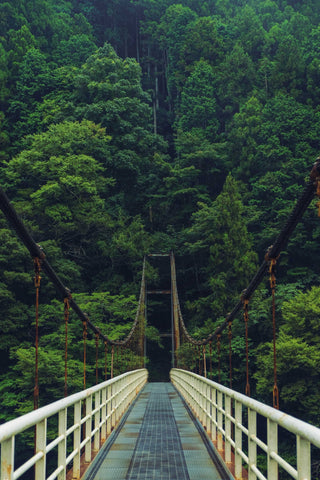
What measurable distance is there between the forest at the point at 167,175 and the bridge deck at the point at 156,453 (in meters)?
13.1

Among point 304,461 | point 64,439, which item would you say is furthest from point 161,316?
point 304,461

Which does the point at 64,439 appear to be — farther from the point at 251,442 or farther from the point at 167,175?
the point at 167,175

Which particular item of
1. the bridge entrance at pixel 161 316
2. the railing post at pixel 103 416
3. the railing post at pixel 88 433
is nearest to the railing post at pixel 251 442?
the railing post at pixel 88 433

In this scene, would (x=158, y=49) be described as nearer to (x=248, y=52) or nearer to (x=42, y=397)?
(x=248, y=52)

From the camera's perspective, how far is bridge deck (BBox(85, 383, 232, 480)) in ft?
15.9

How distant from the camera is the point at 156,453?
6.02 metres

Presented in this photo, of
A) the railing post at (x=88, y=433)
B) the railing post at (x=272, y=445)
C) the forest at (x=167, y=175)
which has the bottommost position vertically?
the railing post at (x=88, y=433)

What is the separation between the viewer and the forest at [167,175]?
79.8ft

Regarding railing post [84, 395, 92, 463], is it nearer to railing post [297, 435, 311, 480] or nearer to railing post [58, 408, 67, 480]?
railing post [58, 408, 67, 480]

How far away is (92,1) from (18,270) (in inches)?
1929

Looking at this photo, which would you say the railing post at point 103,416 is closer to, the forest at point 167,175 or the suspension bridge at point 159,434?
the suspension bridge at point 159,434

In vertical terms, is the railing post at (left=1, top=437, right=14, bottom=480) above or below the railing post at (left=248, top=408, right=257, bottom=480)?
above

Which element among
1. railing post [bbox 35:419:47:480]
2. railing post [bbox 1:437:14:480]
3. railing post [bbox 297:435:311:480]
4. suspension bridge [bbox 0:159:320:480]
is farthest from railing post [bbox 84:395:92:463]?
railing post [bbox 297:435:311:480]

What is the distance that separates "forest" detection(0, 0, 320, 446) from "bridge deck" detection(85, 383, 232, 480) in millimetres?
13138
